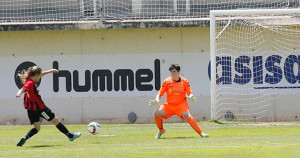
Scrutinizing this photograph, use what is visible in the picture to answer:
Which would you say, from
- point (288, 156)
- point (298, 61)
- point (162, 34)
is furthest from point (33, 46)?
point (288, 156)

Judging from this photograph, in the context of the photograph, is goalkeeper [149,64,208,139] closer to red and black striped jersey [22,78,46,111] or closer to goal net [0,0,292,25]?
red and black striped jersey [22,78,46,111]

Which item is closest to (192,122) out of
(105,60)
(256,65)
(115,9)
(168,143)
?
(168,143)

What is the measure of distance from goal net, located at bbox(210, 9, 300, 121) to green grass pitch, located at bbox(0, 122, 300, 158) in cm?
333

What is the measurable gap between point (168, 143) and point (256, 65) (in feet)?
31.6

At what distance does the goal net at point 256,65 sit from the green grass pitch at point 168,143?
3.33 m

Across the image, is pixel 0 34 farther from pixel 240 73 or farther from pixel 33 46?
pixel 240 73

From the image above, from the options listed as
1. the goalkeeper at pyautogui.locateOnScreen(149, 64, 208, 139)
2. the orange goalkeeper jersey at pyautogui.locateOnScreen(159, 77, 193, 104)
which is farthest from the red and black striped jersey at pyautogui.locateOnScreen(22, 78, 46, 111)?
the orange goalkeeper jersey at pyautogui.locateOnScreen(159, 77, 193, 104)

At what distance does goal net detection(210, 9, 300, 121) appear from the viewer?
77.8ft

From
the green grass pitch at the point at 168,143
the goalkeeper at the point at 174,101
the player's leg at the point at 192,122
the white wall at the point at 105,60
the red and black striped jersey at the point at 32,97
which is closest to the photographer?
the green grass pitch at the point at 168,143

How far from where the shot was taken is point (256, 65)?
23.8m

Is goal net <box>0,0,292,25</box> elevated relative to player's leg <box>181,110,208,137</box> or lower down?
elevated

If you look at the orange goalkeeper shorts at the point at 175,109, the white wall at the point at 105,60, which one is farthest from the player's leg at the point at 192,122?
the white wall at the point at 105,60

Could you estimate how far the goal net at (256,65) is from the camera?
933 inches

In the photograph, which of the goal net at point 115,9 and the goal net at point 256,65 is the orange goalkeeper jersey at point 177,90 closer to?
the goal net at point 256,65
